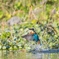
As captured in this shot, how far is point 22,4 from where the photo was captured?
8398 mm

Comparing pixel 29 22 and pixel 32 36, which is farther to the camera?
pixel 29 22

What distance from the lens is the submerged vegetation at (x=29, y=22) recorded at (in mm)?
6539

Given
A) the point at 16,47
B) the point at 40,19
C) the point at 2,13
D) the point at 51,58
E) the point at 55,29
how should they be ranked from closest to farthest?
1. the point at 51,58
2. the point at 16,47
3. the point at 55,29
4. the point at 40,19
5. the point at 2,13

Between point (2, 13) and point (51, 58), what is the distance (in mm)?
5099

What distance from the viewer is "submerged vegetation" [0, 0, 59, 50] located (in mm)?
6539

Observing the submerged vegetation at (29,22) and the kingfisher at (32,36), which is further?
the kingfisher at (32,36)

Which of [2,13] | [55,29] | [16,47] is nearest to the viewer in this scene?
[16,47]

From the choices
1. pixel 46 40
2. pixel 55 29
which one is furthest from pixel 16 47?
pixel 55 29

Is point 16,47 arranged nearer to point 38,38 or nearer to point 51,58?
point 38,38

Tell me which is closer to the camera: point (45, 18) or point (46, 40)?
point (46, 40)

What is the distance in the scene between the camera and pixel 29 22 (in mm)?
7625

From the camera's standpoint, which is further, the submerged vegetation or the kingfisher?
the kingfisher

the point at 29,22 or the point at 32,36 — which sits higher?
A: the point at 29,22

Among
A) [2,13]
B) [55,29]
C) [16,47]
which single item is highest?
[2,13]
